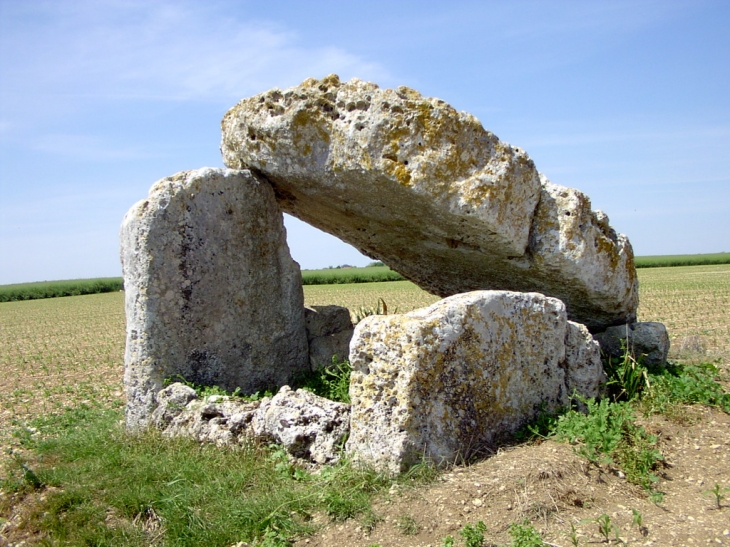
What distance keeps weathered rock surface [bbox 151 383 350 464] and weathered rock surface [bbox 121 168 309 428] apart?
44 centimetres

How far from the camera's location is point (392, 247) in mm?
7488

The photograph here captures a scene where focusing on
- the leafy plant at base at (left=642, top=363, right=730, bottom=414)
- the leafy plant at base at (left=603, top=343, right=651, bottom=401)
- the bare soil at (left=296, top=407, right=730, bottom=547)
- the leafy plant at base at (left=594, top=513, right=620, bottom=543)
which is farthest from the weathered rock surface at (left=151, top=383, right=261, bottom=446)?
the leafy plant at base at (left=642, top=363, right=730, bottom=414)

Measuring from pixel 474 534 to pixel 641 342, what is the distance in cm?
389

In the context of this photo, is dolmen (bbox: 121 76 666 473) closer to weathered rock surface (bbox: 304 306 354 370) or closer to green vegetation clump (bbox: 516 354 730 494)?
weathered rock surface (bbox: 304 306 354 370)

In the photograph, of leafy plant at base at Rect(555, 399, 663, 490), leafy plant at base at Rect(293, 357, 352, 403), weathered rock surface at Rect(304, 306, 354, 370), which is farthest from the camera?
weathered rock surface at Rect(304, 306, 354, 370)

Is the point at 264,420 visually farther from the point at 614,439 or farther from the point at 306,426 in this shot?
the point at 614,439

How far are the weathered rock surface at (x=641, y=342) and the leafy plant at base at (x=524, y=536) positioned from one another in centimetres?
324

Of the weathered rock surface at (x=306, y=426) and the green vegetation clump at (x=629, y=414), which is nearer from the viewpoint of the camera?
the green vegetation clump at (x=629, y=414)

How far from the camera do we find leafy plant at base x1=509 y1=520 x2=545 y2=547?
3609mm

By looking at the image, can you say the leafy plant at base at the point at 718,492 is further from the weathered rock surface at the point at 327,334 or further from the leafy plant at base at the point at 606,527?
the weathered rock surface at the point at 327,334

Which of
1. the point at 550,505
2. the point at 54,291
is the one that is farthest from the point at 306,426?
the point at 54,291

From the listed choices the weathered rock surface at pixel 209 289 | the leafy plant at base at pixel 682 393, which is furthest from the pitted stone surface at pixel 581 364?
the weathered rock surface at pixel 209 289

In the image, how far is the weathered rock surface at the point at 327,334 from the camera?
7.35m

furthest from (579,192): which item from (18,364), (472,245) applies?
(18,364)
